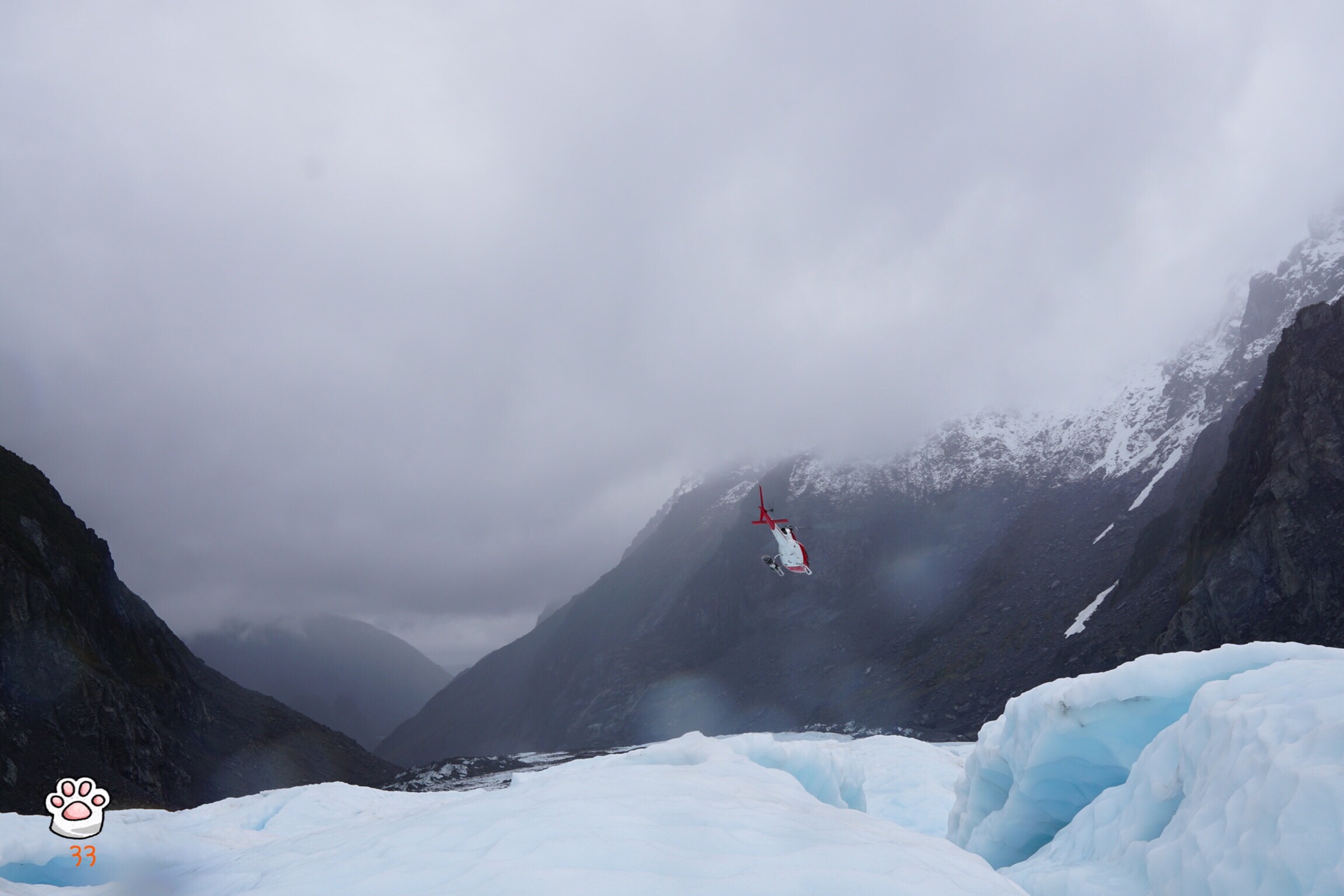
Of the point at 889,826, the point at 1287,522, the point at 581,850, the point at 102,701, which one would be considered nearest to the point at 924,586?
the point at 1287,522

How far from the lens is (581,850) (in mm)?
6102

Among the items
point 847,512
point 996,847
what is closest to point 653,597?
point 847,512

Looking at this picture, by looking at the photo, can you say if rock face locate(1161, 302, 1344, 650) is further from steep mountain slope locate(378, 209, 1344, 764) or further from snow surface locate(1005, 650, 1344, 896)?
snow surface locate(1005, 650, 1344, 896)

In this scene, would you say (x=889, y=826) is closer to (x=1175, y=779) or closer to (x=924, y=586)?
(x=1175, y=779)

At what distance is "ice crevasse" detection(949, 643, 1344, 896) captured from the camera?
780cm

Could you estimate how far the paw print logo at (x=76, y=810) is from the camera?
7.06m

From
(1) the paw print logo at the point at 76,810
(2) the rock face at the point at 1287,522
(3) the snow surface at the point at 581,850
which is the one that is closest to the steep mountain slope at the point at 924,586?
(2) the rock face at the point at 1287,522

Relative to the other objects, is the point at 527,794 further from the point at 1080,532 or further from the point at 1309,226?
the point at 1309,226

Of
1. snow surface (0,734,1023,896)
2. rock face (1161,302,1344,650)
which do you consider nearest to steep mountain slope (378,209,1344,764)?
rock face (1161,302,1344,650)

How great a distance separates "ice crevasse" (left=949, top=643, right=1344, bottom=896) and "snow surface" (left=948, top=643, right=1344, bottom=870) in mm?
30

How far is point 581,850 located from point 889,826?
490 centimetres

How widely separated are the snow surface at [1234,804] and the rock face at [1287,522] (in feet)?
177

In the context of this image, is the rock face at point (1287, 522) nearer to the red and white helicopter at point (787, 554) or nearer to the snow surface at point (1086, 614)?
the snow surface at point (1086, 614)

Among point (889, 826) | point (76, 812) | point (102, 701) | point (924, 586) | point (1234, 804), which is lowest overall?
→ point (1234, 804)
